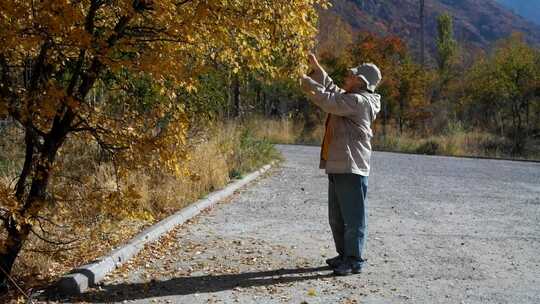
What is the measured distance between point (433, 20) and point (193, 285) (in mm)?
99677

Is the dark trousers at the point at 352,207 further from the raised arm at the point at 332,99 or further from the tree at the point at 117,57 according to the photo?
the tree at the point at 117,57

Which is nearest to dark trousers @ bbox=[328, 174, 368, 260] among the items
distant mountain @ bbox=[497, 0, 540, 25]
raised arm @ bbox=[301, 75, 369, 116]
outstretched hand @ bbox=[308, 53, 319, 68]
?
raised arm @ bbox=[301, 75, 369, 116]

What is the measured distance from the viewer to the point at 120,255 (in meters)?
6.28

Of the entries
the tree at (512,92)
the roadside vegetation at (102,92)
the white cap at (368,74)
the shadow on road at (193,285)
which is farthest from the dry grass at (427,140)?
the shadow on road at (193,285)

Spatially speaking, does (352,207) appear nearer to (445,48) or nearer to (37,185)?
(37,185)

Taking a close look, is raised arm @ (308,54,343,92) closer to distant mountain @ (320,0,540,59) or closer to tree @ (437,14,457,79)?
tree @ (437,14,457,79)

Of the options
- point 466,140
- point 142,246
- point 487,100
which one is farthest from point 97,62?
point 487,100

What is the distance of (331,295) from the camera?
5430 mm

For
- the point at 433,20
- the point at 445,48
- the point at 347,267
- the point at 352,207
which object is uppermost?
the point at 433,20

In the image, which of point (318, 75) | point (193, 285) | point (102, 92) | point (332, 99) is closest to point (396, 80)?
point (102, 92)

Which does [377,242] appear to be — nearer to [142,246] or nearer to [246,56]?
[142,246]

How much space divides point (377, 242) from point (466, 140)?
19.3 metres

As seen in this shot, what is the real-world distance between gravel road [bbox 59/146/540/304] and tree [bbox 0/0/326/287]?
1112 millimetres

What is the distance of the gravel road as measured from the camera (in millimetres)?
5484
